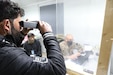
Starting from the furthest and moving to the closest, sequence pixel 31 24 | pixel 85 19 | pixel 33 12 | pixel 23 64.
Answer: pixel 33 12 < pixel 85 19 < pixel 31 24 < pixel 23 64

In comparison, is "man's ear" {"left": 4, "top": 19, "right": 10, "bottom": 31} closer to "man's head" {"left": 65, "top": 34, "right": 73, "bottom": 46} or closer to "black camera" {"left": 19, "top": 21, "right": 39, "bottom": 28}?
"black camera" {"left": 19, "top": 21, "right": 39, "bottom": 28}

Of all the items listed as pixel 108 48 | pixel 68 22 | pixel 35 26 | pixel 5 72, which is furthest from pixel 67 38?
pixel 5 72

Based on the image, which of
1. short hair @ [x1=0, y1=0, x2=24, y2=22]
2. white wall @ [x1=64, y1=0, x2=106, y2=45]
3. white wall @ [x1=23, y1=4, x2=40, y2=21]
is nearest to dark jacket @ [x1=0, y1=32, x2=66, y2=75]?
short hair @ [x1=0, y1=0, x2=24, y2=22]

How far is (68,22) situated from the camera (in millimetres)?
2979

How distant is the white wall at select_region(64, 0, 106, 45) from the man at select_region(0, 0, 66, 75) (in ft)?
5.54

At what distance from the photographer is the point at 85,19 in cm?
262

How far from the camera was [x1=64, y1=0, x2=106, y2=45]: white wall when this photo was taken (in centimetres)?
236

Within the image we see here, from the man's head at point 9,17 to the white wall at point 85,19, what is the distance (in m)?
1.70

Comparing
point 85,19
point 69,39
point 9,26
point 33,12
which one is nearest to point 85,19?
point 85,19

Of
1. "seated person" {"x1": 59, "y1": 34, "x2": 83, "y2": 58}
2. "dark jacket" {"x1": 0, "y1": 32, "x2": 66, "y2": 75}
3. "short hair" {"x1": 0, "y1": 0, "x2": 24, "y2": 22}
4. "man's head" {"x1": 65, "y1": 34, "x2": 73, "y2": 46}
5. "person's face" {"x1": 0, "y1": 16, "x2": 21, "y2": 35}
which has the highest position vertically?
"short hair" {"x1": 0, "y1": 0, "x2": 24, "y2": 22}

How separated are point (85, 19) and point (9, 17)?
2025 mm

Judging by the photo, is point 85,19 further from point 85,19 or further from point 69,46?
point 69,46

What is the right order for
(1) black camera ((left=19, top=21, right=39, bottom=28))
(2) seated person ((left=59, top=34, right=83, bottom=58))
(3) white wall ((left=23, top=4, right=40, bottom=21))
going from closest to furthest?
(1) black camera ((left=19, top=21, right=39, bottom=28)) → (2) seated person ((left=59, top=34, right=83, bottom=58)) → (3) white wall ((left=23, top=4, right=40, bottom=21))

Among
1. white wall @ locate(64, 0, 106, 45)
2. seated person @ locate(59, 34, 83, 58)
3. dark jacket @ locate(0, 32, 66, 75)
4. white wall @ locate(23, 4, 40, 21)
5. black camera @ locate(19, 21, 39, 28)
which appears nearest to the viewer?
dark jacket @ locate(0, 32, 66, 75)
